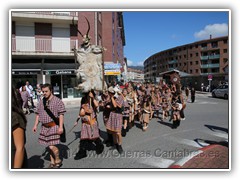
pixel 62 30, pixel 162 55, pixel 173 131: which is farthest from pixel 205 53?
pixel 173 131

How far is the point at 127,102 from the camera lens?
6.99m

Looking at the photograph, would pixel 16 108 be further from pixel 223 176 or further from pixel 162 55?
pixel 162 55

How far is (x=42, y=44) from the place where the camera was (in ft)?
57.5

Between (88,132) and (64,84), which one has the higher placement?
(64,84)

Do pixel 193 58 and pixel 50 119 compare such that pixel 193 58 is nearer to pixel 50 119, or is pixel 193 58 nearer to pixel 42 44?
pixel 42 44

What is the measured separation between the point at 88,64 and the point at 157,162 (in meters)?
2.66

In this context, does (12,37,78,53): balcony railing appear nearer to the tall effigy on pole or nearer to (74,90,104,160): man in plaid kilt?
the tall effigy on pole

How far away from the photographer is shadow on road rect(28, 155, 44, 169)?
4.23 m

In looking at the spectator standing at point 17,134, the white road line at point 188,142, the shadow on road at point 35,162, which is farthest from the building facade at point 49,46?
the spectator standing at point 17,134

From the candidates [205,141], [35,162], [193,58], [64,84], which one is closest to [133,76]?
[193,58]

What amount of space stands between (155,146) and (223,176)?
2047 millimetres

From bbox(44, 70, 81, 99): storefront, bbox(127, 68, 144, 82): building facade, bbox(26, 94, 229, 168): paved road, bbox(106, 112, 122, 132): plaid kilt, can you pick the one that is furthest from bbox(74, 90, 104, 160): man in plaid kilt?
bbox(127, 68, 144, 82): building facade

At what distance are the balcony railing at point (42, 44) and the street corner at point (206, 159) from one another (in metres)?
14.9

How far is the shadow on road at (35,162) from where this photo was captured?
13.9 ft
